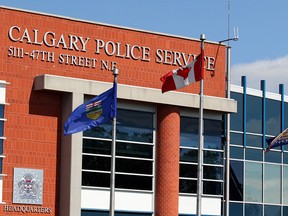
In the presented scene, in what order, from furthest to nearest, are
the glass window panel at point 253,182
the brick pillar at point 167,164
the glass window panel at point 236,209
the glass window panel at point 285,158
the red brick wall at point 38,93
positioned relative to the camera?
the glass window panel at point 285,158
the glass window panel at point 253,182
the glass window panel at point 236,209
the brick pillar at point 167,164
the red brick wall at point 38,93

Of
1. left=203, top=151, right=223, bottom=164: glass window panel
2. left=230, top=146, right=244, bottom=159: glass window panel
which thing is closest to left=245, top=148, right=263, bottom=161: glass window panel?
left=230, top=146, right=244, bottom=159: glass window panel

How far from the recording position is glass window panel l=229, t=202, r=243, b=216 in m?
46.3

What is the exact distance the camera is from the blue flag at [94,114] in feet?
105

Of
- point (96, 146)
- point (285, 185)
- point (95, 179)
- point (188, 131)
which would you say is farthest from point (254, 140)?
point (95, 179)

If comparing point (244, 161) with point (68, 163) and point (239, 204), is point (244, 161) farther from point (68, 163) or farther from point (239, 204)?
point (68, 163)

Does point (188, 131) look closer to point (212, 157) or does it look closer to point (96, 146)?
point (212, 157)

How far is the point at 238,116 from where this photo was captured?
47031 millimetres

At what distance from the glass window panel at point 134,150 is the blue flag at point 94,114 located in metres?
8.15

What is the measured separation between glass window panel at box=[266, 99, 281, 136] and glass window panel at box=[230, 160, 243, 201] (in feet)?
9.02

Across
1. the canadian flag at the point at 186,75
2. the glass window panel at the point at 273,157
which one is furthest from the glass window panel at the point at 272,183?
the canadian flag at the point at 186,75

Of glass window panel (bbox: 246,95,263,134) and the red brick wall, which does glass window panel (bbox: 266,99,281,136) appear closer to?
glass window panel (bbox: 246,95,263,134)

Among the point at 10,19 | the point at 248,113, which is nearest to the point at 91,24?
the point at 10,19

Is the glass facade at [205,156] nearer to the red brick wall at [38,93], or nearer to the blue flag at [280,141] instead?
the blue flag at [280,141]

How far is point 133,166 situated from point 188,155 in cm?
290
